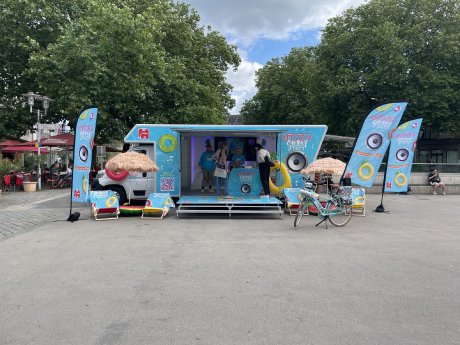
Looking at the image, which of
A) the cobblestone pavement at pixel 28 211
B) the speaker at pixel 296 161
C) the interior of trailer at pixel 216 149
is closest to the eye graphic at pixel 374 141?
the speaker at pixel 296 161

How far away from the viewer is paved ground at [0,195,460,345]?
3.89 metres

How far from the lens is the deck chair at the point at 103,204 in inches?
443

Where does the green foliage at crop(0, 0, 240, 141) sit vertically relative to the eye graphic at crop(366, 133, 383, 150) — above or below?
above

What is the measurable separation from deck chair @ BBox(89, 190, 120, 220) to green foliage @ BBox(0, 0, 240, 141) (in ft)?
30.3

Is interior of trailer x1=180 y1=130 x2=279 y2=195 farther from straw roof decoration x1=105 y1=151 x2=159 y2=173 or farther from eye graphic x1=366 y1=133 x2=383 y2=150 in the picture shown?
eye graphic x1=366 y1=133 x2=383 y2=150

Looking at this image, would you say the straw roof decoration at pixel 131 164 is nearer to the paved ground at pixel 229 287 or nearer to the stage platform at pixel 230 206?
the stage platform at pixel 230 206

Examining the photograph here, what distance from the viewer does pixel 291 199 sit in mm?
12430

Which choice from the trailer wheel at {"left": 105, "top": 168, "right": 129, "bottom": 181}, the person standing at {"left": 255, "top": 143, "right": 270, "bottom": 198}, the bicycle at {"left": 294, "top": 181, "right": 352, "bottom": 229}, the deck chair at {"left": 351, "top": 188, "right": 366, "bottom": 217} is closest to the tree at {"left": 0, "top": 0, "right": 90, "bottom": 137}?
the trailer wheel at {"left": 105, "top": 168, "right": 129, "bottom": 181}

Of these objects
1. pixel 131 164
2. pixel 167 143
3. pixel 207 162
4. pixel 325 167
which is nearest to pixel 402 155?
pixel 325 167

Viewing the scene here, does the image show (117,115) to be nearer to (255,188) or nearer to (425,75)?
(255,188)

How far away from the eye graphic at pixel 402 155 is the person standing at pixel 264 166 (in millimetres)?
4621

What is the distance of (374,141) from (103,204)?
27.3 ft

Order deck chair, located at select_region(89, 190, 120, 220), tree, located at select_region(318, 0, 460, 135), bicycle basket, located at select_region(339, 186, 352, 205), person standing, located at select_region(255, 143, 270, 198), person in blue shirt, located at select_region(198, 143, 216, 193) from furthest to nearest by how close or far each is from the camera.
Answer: tree, located at select_region(318, 0, 460, 135), person in blue shirt, located at select_region(198, 143, 216, 193), person standing, located at select_region(255, 143, 270, 198), deck chair, located at select_region(89, 190, 120, 220), bicycle basket, located at select_region(339, 186, 352, 205)

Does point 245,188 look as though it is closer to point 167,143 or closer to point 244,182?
point 244,182
